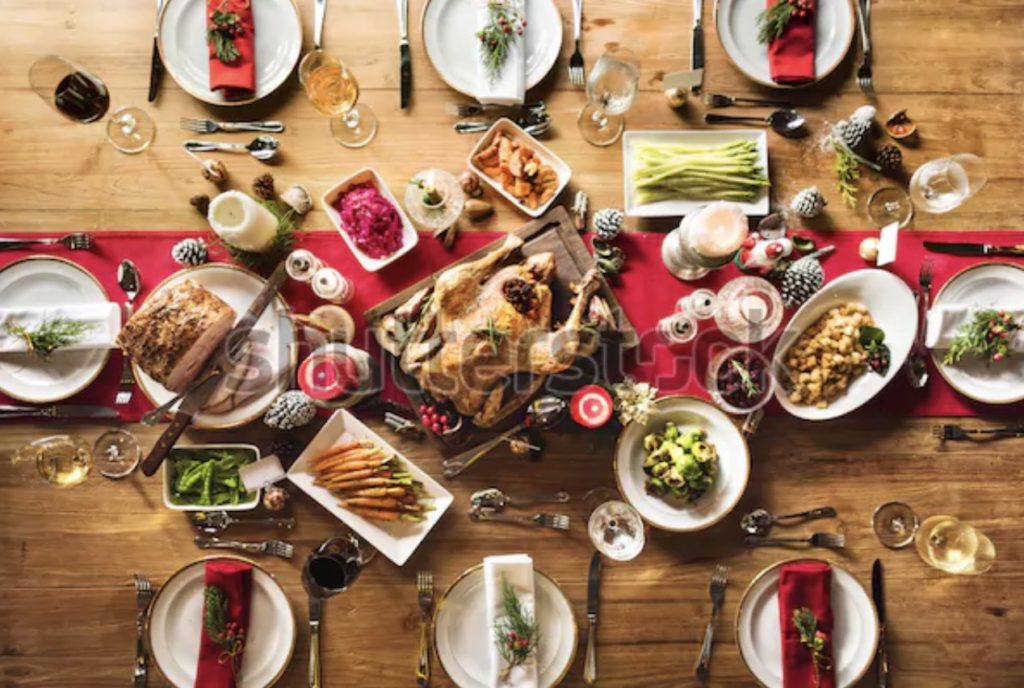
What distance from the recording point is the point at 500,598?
2.45m

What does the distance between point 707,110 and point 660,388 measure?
3.26 ft

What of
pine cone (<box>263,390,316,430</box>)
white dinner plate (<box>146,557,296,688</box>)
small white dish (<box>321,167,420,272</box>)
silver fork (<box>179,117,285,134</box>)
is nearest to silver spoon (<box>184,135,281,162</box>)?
silver fork (<box>179,117,285,134</box>)

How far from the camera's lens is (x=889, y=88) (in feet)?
8.80

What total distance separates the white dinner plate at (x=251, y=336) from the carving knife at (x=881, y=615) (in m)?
2.08

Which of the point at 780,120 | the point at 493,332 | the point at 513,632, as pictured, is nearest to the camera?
the point at 493,332

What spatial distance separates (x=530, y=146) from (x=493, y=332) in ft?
2.34

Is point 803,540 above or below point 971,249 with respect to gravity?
below

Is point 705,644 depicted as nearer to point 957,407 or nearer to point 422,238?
point 957,407

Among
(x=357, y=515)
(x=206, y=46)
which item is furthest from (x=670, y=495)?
(x=206, y=46)

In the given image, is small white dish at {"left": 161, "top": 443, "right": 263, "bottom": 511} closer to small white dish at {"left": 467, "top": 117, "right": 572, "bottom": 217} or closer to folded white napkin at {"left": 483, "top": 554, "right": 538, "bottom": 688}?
folded white napkin at {"left": 483, "top": 554, "right": 538, "bottom": 688}

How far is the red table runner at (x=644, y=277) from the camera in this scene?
102 inches

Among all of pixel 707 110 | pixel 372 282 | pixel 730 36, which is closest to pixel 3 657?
pixel 372 282

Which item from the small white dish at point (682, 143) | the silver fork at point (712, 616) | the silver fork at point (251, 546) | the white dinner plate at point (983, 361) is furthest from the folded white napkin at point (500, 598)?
the white dinner plate at point (983, 361)

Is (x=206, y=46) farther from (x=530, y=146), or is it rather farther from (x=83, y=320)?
(x=530, y=146)
